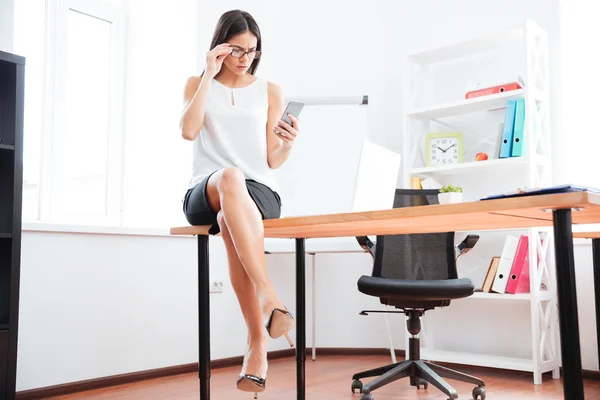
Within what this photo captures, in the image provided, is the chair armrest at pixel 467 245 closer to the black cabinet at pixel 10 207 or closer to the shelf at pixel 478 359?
the shelf at pixel 478 359

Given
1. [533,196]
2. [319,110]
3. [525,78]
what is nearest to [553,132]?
[525,78]

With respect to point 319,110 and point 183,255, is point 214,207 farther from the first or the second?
point 319,110

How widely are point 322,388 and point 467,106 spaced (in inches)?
69.2

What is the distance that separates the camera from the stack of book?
126 inches

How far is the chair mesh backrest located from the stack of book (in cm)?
57

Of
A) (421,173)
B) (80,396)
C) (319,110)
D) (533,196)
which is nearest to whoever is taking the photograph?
(533,196)

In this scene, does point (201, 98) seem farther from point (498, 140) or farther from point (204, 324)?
point (498, 140)

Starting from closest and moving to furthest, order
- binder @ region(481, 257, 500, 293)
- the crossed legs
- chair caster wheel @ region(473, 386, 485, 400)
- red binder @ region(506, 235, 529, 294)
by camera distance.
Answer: the crossed legs
chair caster wheel @ region(473, 386, 485, 400)
red binder @ region(506, 235, 529, 294)
binder @ region(481, 257, 500, 293)

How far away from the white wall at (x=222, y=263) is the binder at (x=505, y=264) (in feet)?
1.03

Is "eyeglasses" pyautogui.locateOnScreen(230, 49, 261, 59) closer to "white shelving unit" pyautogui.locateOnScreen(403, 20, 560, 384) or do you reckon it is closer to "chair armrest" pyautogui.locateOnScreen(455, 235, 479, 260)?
"chair armrest" pyautogui.locateOnScreen(455, 235, 479, 260)

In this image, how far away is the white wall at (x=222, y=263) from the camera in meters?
2.82

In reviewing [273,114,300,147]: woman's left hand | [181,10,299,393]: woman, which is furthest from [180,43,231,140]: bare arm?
[273,114,300,147]: woman's left hand

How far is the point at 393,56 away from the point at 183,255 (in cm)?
192

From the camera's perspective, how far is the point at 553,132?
339 centimetres
